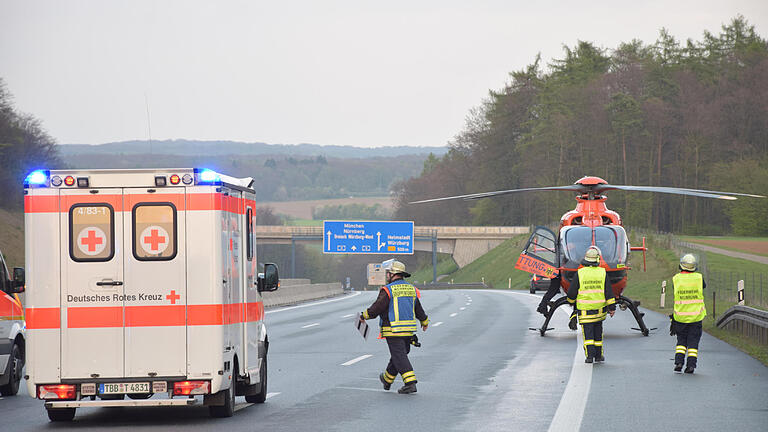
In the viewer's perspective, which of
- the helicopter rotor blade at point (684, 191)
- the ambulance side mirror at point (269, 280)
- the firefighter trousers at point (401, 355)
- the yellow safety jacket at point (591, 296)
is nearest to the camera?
the ambulance side mirror at point (269, 280)

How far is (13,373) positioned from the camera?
46.2 ft

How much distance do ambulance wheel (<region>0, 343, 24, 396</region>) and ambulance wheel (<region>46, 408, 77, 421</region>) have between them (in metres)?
3.00

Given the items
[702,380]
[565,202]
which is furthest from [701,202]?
[702,380]

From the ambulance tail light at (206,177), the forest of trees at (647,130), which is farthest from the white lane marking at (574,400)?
the forest of trees at (647,130)

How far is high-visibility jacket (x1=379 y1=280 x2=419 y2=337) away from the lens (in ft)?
42.9

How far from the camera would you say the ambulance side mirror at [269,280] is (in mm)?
12383

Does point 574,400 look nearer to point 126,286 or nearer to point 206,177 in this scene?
point 206,177

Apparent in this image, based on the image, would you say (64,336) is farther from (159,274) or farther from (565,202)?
(565,202)

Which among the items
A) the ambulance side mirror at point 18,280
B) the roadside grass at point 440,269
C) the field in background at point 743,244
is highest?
the ambulance side mirror at point 18,280

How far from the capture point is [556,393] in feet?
42.9

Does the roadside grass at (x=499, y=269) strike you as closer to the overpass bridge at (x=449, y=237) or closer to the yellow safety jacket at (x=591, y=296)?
the overpass bridge at (x=449, y=237)

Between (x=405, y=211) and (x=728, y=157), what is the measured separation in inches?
2638

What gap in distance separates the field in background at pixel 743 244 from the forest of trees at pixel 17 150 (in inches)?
1906

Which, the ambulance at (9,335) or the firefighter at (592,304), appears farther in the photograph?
the firefighter at (592,304)
